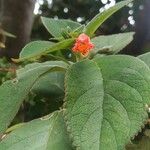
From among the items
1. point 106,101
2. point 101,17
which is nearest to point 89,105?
point 106,101

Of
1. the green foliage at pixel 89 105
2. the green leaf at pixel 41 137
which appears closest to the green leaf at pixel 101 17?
the green foliage at pixel 89 105

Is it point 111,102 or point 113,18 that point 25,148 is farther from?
point 113,18

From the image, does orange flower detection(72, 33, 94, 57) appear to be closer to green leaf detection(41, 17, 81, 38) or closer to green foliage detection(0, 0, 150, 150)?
green foliage detection(0, 0, 150, 150)

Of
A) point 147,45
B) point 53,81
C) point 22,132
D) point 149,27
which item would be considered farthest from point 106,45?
point 149,27

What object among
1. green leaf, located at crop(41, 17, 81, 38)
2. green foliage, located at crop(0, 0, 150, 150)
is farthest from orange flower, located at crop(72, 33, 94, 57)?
green leaf, located at crop(41, 17, 81, 38)

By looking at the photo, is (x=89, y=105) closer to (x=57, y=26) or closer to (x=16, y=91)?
(x=16, y=91)

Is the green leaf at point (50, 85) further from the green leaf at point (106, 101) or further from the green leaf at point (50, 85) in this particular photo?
the green leaf at point (106, 101)
